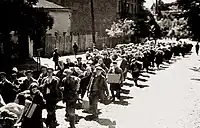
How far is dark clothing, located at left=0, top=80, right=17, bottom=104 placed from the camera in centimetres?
1125

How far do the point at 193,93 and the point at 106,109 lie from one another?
7076mm

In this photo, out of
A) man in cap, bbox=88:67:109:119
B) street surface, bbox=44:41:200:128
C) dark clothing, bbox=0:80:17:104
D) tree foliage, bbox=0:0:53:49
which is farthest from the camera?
tree foliage, bbox=0:0:53:49

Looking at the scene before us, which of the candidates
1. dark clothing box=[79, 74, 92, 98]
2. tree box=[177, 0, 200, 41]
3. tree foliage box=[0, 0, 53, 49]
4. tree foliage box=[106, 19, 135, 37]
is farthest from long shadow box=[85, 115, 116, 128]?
tree foliage box=[106, 19, 135, 37]

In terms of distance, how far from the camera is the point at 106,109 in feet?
52.3

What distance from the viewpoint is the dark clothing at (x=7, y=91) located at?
11250mm

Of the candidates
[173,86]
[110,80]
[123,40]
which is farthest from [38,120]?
[123,40]

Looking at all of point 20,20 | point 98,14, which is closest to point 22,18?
point 20,20

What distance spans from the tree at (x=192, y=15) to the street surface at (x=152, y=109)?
15.5 m

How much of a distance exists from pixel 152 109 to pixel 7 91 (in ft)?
22.4

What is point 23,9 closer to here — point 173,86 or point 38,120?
point 173,86

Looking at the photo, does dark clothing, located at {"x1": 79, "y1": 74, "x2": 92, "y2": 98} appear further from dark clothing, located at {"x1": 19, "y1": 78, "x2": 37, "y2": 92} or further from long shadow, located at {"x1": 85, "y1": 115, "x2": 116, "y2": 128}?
dark clothing, located at {"x1": 19, "y1": 78, "x2": 37, "y2": 92}

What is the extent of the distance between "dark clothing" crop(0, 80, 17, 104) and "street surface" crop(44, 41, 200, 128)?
2.20 metres

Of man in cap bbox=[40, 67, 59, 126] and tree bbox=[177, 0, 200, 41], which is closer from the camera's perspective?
man in cap bbox=[40, 67, 59, 126]

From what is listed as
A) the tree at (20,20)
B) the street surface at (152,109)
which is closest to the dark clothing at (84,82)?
the street surface at (152,109)
